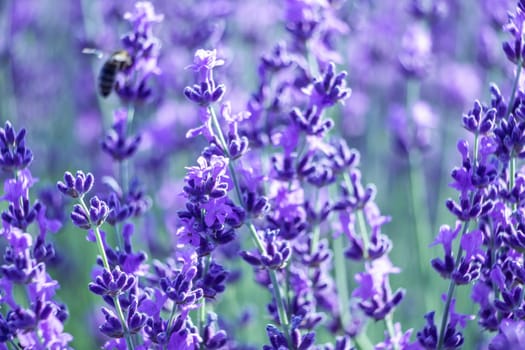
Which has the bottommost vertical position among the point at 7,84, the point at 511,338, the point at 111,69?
the point at 7,84

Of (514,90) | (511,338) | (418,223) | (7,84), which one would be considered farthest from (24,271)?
(7,84)

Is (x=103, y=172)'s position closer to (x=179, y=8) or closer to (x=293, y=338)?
(x=179, y=8)

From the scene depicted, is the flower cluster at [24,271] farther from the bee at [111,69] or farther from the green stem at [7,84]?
the green stem at [7,84]

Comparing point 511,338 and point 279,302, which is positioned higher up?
point 511,338

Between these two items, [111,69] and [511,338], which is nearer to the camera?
[511,338]

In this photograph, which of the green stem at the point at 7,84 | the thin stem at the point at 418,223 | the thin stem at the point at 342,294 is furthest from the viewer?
the green stem at the point at 7,84

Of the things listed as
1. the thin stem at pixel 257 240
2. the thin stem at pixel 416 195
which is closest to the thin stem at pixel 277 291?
the thin stem at pixel 257 240

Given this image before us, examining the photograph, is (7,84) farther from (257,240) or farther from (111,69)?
(257,240)

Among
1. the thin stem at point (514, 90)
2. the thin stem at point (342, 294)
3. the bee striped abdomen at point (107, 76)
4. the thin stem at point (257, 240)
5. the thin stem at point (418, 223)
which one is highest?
the thin stem at point (514, 90)

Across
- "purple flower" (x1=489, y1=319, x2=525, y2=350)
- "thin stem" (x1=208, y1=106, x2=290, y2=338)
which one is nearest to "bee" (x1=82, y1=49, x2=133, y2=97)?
"thin stem" (x1=208, y1=106, x2=290, y2=338)

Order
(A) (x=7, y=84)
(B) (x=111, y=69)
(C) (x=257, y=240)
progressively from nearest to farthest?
(C) (x=257, y=240), (B) (x=111, y=69), (A) (x=7, y=84)

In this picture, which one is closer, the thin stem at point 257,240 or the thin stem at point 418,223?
the thin stem at point 257,240
